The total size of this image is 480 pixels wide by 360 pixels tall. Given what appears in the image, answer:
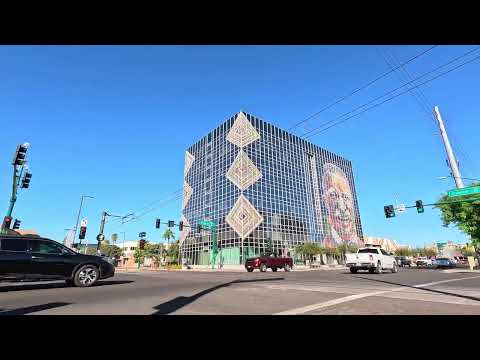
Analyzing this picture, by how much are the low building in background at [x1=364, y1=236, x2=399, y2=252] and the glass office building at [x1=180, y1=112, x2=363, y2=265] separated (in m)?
34.5

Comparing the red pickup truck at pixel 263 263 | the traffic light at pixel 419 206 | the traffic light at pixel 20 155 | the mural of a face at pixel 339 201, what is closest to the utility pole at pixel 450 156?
the traffic light at pixel 419 206

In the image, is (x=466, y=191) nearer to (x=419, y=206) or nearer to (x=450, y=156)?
(x=450, y=156)

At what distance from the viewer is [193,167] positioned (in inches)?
3142

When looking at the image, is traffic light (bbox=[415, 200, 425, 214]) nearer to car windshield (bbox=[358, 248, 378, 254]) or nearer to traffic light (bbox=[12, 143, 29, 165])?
car windshield (bbox=[358, 248, 378, 254])

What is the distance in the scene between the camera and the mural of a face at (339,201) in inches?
3233

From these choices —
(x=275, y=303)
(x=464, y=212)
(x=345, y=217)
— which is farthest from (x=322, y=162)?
(x=275, y=303)

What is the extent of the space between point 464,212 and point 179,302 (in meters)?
40.0

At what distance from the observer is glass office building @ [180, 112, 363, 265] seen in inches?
2322

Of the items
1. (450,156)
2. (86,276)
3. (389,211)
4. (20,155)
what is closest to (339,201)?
(389,211)

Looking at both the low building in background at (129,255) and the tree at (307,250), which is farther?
the low building in background at (129,255)

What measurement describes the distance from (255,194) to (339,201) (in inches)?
1533

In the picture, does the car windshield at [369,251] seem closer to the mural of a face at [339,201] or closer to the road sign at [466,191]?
the road sign at [466,191]

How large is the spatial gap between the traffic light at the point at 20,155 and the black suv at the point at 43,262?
36.0 ft
